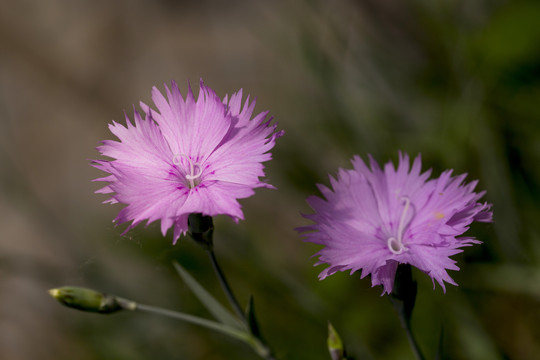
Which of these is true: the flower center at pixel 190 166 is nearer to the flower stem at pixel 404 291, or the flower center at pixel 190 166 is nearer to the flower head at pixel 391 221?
the flower head at pixel 391 221

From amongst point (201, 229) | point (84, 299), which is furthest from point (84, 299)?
point (201, 229)

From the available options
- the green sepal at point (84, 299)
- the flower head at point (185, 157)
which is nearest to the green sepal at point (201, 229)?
the flower head at point (185, 157)

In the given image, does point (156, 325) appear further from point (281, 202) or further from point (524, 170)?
point (524, 170)

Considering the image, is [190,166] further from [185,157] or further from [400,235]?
[400,235]

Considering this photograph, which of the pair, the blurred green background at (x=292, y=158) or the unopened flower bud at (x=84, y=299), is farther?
the blurred green background at (x=292, y=158)

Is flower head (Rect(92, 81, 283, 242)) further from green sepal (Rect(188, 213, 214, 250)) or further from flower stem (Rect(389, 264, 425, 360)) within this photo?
flower stem (Rect(389, 264, 425, 360))
